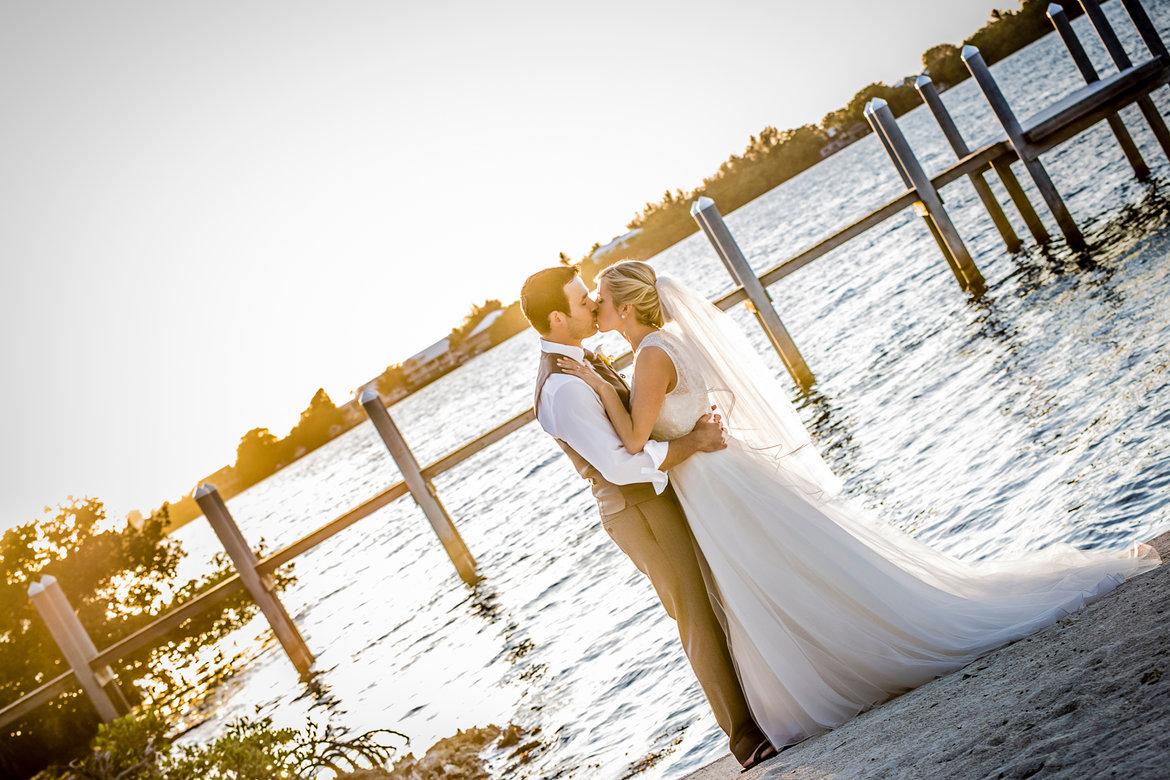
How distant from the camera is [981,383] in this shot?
905 centimetres

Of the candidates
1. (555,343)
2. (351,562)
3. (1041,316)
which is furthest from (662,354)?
(351,562)

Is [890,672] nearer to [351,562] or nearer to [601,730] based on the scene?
[601,730]

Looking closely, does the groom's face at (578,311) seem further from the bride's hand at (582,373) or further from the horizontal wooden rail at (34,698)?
the horizontal wooden rail at (34,698)

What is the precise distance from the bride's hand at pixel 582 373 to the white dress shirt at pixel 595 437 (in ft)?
0.11

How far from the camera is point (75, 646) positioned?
10156 millimetres

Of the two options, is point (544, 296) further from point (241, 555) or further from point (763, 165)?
point (763, 165)

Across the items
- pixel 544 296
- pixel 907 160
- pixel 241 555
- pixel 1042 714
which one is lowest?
pixel 1042 714

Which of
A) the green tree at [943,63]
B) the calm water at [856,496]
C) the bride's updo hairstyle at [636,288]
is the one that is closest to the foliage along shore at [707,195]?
the green tree at [943,63]

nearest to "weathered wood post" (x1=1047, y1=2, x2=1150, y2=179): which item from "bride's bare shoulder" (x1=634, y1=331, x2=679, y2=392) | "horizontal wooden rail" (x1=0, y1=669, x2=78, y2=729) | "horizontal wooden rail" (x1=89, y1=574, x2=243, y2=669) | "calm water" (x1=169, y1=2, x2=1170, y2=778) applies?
"calm water" (x1=169, y1=2, x2=1170, y2=778)

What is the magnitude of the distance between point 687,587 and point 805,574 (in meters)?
0.55

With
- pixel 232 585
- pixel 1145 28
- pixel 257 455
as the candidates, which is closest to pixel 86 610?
pixel 232 585

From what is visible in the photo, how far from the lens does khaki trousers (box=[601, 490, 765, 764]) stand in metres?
3.99

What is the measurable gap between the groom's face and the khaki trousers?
83 cm

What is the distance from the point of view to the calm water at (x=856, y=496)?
573cm
